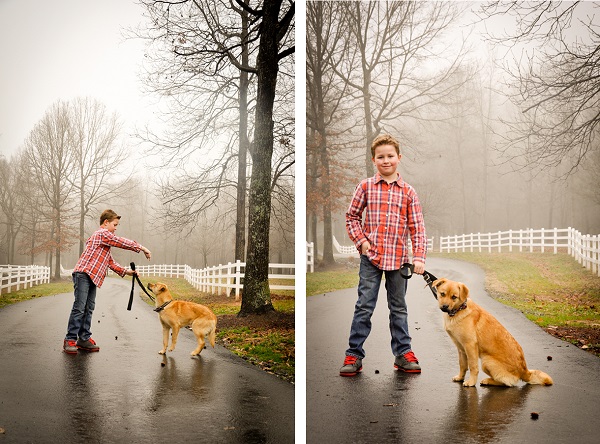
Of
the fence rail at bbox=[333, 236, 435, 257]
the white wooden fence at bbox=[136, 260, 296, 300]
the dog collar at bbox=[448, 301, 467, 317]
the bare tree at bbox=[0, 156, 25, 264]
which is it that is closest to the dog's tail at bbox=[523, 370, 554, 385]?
the dog collar at bbox=[448, 301, 467, 317]

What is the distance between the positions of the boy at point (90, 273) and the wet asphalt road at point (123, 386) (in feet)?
0.21

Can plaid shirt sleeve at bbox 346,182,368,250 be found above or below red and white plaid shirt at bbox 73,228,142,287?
above

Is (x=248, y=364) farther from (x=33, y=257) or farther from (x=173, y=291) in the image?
(x=33, y=257)

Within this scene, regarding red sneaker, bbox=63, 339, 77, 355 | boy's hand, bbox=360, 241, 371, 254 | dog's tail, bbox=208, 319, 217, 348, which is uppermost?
boy's hand, bbox=360, 241, 371, 254

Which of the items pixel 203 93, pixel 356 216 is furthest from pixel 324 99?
pixel 356 216

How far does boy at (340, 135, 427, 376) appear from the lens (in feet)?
13.3

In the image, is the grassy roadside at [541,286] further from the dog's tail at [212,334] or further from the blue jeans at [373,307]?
the dog's tail at [212,334]

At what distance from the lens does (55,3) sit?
4.31m

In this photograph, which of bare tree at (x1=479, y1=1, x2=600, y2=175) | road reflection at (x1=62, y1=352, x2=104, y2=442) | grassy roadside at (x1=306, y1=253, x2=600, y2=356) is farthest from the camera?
bare tree at (x1=479, y1=1, x2=600, y2=175)

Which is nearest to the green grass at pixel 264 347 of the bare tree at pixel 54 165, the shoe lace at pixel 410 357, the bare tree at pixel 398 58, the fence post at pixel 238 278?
the fence post at pixel 238 278

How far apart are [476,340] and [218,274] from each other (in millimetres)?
1915

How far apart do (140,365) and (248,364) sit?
30.0 inches

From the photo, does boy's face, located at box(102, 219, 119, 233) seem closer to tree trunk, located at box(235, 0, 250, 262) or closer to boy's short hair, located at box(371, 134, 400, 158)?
tree trunk, located at box(235, 0, 250, 262)

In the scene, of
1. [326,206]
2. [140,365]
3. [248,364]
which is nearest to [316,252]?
[326,206]
